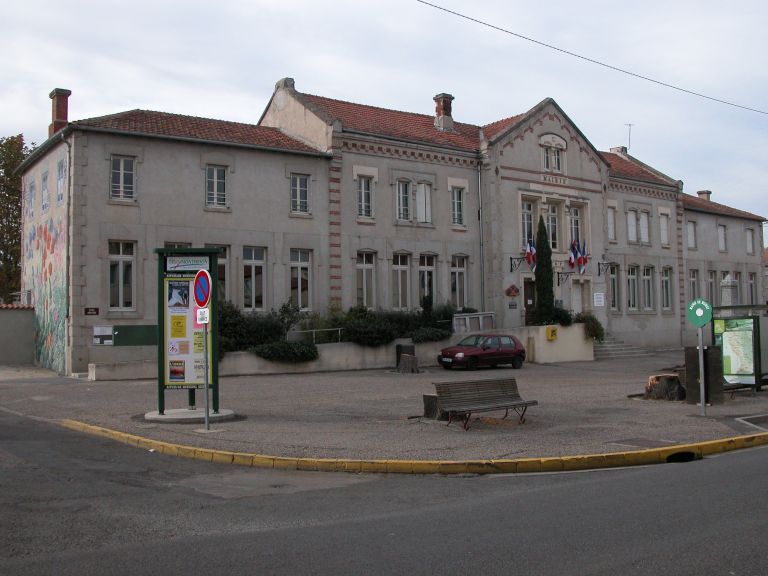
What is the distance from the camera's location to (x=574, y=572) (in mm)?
5617

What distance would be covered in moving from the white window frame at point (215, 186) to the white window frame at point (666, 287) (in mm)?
25685

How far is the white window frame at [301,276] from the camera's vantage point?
30172 millimetres

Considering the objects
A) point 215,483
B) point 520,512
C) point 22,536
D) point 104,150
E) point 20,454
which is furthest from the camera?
point 104,150

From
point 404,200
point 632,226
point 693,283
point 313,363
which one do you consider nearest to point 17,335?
point 313,363

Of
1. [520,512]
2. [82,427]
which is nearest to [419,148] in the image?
[82,427]

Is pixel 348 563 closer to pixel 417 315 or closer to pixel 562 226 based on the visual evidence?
pixel 417 315

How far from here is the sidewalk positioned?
1170 centimetres

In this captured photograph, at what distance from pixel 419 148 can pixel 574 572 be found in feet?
94.7

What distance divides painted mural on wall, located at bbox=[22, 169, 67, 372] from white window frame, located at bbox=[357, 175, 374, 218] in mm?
11184

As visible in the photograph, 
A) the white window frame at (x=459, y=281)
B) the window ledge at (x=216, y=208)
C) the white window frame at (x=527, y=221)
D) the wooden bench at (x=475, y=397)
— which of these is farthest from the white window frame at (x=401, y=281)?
the wooden bench at (x=475, y=397)

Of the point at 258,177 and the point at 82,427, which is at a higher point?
the point at 258,177

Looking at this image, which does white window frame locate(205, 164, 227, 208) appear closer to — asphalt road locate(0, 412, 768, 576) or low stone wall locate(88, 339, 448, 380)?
low stone wall locate(88, 339, 448, 380)

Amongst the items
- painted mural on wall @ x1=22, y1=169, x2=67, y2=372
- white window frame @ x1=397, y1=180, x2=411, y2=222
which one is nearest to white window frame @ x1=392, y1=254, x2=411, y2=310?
white window frame @ x1=397, y1=180, x2=411, y2=222

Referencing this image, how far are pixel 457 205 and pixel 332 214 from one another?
658 cm
